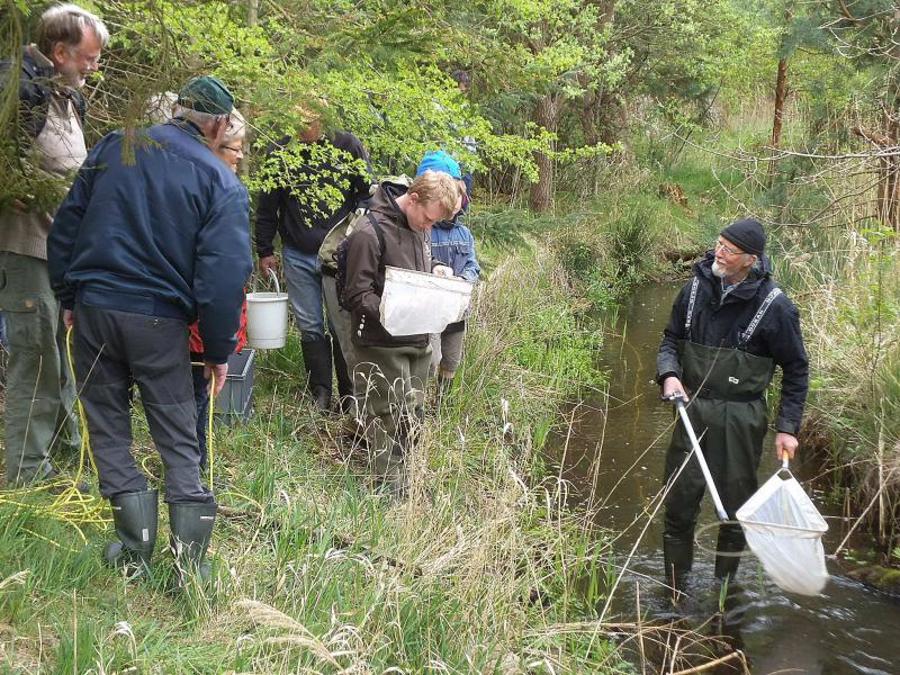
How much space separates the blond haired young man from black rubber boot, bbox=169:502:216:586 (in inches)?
49.1

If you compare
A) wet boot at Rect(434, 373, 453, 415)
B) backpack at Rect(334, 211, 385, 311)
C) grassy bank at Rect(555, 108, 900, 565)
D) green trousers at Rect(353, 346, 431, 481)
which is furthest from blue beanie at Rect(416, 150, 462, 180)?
grassy bank at Rect(555, 108, 900, 565)

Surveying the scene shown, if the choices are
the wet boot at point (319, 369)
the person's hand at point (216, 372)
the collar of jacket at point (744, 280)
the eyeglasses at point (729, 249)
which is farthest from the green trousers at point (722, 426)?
the person's hand at point (216, 372)

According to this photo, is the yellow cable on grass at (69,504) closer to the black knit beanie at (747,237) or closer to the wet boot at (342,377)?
the wet boot at (342,377)

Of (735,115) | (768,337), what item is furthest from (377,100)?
(735,115)

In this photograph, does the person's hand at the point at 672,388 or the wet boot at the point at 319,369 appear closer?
the person's hand at the point at 672,388

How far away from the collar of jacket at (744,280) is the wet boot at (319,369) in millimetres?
2395

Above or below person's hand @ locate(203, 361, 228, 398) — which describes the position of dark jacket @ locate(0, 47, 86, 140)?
above

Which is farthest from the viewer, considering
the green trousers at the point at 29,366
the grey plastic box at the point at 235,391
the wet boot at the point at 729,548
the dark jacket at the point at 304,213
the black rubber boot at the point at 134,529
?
the dark jacket at the point at 304,213

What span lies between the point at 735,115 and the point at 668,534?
61.4 feet

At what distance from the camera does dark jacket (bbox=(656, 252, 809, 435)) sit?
448cm

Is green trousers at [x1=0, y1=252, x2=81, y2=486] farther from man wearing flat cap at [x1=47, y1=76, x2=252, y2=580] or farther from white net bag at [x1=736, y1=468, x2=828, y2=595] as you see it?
white net bag at [x1=736, y1=468, x2=828, y2=595]

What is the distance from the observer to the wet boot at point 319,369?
228 inches

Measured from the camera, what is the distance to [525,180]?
1383cm

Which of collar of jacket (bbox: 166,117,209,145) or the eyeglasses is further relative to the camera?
the eyeglasses
